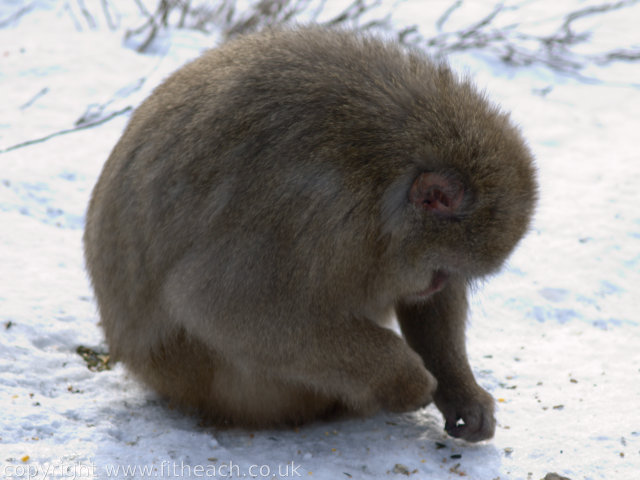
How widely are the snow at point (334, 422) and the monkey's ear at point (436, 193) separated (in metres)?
0.60

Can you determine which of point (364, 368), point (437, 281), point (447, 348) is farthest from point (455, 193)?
point (447, 348)

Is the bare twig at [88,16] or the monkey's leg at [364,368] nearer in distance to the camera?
the monkey's leg at [364,368]

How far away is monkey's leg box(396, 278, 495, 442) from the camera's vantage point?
3.56m

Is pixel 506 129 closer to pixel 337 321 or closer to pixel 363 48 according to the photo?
pixel 363 48

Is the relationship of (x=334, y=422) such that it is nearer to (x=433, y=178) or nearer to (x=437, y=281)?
(x=437, y=281)

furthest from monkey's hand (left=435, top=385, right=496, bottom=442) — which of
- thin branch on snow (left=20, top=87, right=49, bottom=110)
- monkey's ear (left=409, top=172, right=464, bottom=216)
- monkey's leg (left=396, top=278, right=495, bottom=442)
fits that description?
thin branch on snow (left=20, top=87, right=49, bottom=110)

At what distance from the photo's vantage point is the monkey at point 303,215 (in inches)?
120

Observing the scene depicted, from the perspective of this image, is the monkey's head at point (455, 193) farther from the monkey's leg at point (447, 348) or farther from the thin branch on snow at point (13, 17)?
the thin branch on snow at point (13, 17)

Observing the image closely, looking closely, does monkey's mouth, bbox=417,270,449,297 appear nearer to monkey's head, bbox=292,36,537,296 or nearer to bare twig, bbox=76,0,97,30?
monkey's head, bbox=292,36,537,296

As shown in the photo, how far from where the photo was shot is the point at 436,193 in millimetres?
3051

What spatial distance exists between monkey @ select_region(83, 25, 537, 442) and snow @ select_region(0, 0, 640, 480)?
0.24m

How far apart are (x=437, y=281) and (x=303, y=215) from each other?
0.62 metres

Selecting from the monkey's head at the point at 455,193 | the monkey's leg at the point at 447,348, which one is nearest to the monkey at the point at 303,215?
the monkey's head at the point at 455,193

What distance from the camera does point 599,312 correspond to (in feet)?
15.2
